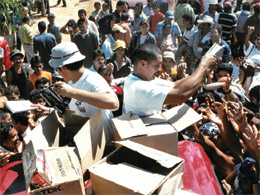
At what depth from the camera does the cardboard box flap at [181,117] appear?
2.64 meters

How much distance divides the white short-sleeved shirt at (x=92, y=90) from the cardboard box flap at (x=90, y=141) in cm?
25

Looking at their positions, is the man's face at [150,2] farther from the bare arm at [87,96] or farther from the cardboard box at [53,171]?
the cardboard box at [53,171]

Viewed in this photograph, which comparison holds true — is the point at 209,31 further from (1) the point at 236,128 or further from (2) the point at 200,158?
(2) the point at 200,158

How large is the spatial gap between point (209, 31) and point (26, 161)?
5714mm

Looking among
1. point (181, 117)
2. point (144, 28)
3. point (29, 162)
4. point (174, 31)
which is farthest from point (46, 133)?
point (174, 31)

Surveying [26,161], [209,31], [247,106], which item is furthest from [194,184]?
[209,31]

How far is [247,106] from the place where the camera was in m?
4.11

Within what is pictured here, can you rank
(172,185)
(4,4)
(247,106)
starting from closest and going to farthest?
1. (172,185)
2. (247,106)
3. (4,4)

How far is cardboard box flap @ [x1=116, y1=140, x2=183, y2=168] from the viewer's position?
82.3 inches

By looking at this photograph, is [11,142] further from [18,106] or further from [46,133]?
[46,133]

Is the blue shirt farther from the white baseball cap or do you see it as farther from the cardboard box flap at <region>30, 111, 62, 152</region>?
the cardboard box flap at <region>30, 111, 62, 152</region>

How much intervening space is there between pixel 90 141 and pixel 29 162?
19.3 inches

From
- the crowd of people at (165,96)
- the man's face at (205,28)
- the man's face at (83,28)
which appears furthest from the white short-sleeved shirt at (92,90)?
the man's face at (83,28)

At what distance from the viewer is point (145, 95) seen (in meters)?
2.63
